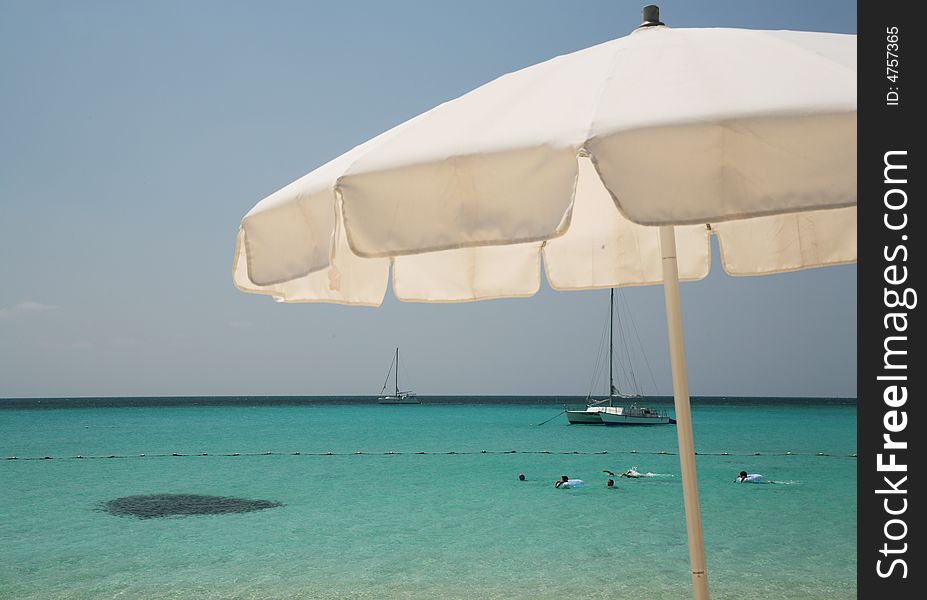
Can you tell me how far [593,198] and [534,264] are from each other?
41 centimetres

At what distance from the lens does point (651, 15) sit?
2434 mm

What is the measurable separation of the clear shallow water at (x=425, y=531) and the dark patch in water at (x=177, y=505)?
0.49m

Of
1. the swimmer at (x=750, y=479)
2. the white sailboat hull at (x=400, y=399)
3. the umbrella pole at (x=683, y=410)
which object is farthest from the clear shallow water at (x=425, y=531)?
the white sailboat hull at (x=400, y=399)

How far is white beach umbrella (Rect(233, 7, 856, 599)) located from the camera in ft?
5.11

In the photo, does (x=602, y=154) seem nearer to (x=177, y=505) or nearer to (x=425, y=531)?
(x=425, y=531)

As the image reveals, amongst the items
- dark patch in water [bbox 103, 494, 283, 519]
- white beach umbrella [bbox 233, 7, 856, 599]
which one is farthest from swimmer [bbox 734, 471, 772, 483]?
white beach umbrella [bbox 233, 7, 856, 599]

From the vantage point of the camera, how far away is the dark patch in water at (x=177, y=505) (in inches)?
558

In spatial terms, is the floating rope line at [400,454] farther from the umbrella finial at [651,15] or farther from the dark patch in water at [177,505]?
the umbrella finial at [651,15]

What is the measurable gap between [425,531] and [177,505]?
6.02 m
